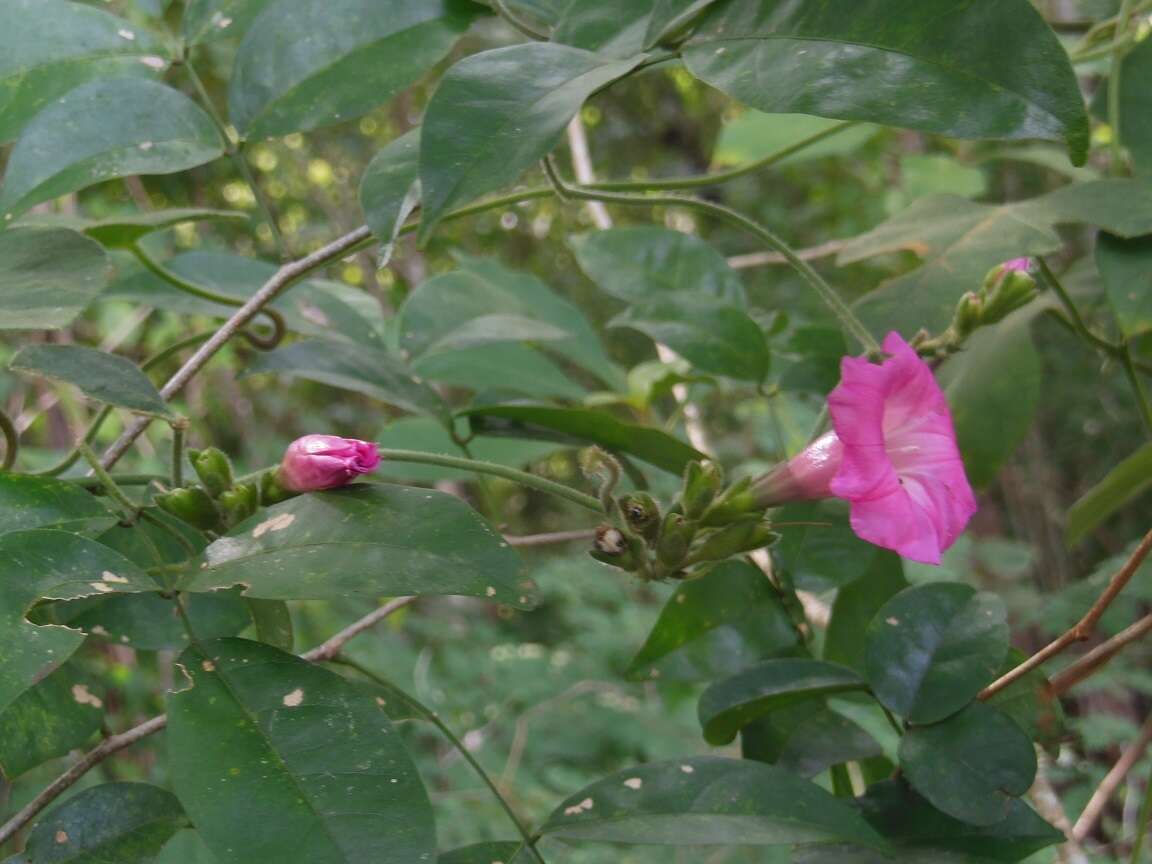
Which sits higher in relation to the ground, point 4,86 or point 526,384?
point 4,86

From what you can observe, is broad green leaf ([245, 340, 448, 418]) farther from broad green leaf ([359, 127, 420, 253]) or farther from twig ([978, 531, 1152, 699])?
twig ([978, 531, 1152, 699])

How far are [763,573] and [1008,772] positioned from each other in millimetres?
207

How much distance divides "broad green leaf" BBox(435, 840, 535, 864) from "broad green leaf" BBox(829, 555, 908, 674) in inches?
10.4

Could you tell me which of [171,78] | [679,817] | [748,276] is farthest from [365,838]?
[748,276]

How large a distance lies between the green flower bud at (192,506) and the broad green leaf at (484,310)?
0.92 feet

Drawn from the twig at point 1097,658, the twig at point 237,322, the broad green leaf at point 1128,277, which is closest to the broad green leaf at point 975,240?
the broad green leaf at point 1128,277

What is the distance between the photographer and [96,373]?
1.85 feet

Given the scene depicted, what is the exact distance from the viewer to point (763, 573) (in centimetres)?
72

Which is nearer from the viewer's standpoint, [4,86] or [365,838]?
[365,838]

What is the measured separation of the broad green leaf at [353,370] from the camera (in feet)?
2.32

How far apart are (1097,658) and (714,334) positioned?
12.9 inches

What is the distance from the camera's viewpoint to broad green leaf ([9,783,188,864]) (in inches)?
20.8

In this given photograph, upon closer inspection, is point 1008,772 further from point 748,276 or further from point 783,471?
point 748,276

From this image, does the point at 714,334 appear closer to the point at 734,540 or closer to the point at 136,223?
the point at 734,540
